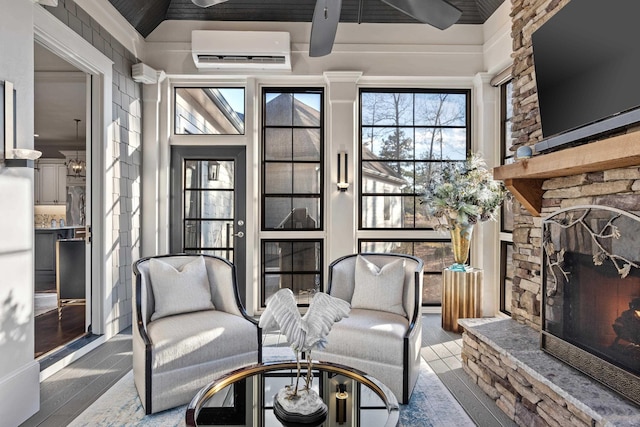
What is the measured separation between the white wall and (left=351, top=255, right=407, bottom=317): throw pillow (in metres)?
2.22

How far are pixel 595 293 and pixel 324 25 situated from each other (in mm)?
2262

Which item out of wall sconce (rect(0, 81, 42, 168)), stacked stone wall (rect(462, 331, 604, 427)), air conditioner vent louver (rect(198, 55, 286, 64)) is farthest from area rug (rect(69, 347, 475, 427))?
air conditioner vent louver (rect(198, 55, 286, 64))

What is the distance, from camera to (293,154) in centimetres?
469

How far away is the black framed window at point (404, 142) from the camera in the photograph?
4684 mm

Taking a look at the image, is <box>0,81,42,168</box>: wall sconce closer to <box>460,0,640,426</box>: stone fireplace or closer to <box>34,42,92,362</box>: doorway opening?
<box>34,42,92,362</box>: doorway opening

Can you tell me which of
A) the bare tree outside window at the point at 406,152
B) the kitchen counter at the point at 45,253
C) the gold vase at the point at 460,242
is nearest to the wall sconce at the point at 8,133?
the bare tree outside window at the point at 406,152

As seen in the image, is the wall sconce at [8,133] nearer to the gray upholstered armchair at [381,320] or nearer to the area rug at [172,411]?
the area rug at [172,411]

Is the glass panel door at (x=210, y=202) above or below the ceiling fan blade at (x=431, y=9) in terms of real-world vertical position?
below

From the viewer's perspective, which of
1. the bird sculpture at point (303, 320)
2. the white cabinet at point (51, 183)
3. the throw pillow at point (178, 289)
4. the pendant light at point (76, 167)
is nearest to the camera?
the bird sculpture at point (303, 320)

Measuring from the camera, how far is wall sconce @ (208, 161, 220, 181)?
4662 millimetres

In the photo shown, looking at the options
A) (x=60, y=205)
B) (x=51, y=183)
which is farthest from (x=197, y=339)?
(x=51, y=183)

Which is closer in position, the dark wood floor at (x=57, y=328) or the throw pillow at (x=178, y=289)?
the throw pillow at (x=178, y=289)

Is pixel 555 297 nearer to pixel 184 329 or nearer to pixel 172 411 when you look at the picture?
pixel 184 329

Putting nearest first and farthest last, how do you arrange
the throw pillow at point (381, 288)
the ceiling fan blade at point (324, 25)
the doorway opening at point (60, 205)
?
the ceiling fan blade at point (324, 25)
the throw pillow at point (381, 288)
the doorway opening at point (60, 205)
